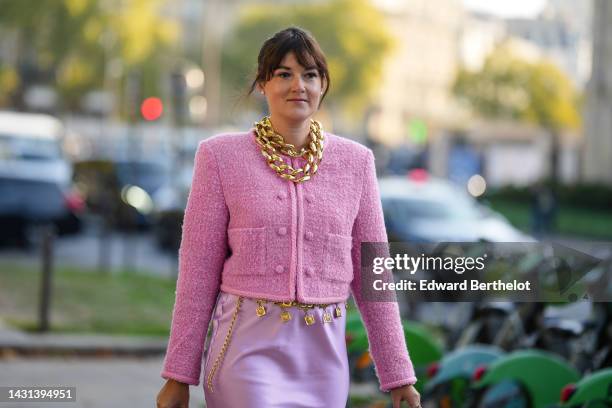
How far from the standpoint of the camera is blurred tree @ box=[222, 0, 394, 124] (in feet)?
288

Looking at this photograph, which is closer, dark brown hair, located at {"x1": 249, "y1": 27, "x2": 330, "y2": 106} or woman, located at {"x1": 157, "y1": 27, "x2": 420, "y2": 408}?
woman, located at {"x1": 157, "y1": 27, "x2": 420, "y2": 408}

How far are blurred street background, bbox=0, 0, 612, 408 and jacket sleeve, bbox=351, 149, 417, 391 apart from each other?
0.54 meters

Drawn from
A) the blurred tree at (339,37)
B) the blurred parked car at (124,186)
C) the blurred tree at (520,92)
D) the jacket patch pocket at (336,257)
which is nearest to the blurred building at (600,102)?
the blurred tree at (520,92)

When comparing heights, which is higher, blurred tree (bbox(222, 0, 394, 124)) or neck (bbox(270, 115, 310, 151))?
blurred tree (bbox(222, 0, 394, 124))

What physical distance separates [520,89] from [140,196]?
4150cm

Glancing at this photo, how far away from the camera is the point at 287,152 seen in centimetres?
391

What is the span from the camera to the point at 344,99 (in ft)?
297

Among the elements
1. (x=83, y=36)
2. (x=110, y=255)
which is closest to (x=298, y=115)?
(x=110, y=255)

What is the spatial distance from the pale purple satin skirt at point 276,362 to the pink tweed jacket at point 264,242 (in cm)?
6

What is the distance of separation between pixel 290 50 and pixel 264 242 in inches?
21.2

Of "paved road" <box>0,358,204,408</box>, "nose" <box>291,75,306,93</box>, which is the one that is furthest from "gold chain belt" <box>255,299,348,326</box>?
"paved road" <box>0,358,204,408</box>

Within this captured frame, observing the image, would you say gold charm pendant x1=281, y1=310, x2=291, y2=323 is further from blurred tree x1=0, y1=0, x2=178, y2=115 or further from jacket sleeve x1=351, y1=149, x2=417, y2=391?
blurred tree x1=0, y1=0, x2=178, y2=115

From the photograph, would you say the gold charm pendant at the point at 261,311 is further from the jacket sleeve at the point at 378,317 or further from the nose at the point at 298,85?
the nose at the point at 298,85

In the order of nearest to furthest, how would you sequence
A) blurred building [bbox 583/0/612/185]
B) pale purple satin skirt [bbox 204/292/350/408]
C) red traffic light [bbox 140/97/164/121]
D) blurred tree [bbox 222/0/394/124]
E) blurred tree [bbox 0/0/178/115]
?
pale purple satin skirt [bbox 204/292/350/408] < red traffic light [bbox 140/97/164/121] < blurred building [bbox 583/0/612/185] < blurred tree [bbox 0/0/178/115] < blurred tree [bbox 222/0/394/124]
